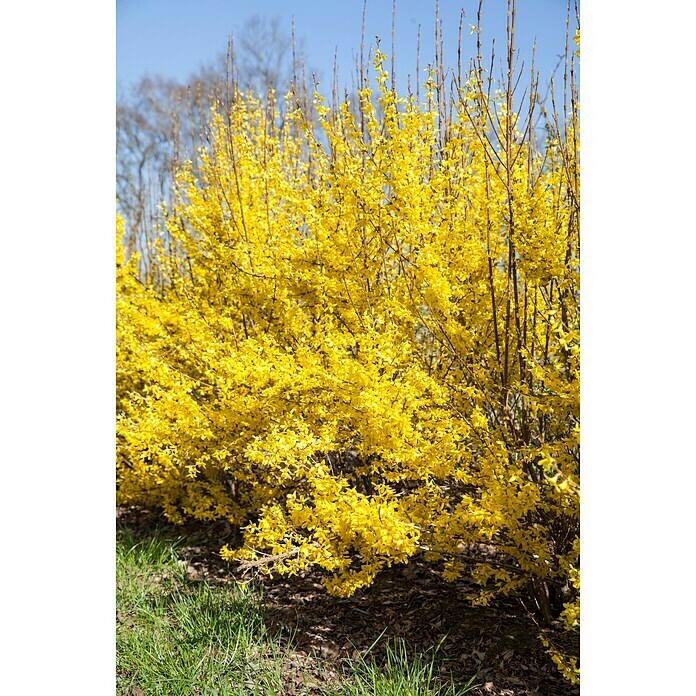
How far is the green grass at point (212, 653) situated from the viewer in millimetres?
1758

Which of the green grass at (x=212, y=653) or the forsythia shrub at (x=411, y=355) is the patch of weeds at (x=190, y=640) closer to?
the green grass at (x=212, y=653)

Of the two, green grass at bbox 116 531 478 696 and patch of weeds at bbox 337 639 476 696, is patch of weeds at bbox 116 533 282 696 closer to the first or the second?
green grass at bbox 116 531 478 696

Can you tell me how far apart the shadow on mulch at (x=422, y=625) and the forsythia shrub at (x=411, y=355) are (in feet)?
0.36

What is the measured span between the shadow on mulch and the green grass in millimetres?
52

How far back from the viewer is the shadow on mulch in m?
1.77

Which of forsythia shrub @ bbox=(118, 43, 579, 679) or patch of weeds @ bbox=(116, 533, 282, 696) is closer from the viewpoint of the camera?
forsythia shrub @ bbox=(118, 43, 579, 679)

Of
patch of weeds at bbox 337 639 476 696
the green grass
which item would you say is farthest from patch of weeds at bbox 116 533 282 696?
patch of weeds at bbox 337 639 476 696

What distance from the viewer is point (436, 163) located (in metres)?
2.17

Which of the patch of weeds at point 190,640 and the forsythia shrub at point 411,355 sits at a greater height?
the forsythia shrub at point 411,355

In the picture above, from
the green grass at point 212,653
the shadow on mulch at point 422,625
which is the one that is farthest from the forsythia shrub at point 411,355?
the green grass at point 212,653

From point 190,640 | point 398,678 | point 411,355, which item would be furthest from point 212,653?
point 411,355
